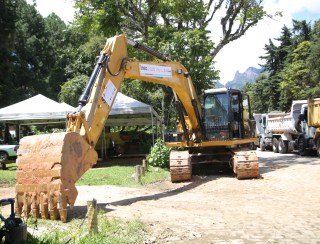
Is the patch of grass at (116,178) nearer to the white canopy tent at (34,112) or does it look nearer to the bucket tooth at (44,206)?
the white canopy tent at (34,112)

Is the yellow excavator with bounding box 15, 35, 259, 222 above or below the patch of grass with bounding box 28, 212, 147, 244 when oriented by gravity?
above

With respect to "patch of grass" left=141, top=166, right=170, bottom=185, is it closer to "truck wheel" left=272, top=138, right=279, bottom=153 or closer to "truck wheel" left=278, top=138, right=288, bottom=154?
"truck wheel" left=278, top=138, right=288, bottom=154

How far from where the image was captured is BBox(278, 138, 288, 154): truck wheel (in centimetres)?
2675

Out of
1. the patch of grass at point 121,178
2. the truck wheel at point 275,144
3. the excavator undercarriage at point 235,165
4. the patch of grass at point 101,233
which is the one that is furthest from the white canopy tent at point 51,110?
the patch of grass at point 101,233

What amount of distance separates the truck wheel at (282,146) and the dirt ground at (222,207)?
41.9ft

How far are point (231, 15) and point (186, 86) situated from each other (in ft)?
35.5

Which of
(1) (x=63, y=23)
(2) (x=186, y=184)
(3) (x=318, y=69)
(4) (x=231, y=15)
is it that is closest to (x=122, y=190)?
(2) (x=186, y=184)

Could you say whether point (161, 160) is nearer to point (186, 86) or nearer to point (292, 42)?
point (186, 86)

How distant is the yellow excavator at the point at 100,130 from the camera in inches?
325

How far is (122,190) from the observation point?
1199cm

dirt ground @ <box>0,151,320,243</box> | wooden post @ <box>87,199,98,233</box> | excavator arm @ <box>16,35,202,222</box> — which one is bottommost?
dirt ground @ <box>0,151,320,243</box>

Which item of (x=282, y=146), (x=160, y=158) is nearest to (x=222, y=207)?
(x=160, y=158)

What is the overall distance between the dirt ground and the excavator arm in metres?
0.68

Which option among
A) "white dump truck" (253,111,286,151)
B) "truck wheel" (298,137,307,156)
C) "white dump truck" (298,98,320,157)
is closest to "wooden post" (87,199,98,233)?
"white dump truck" (298,98,320,157)
